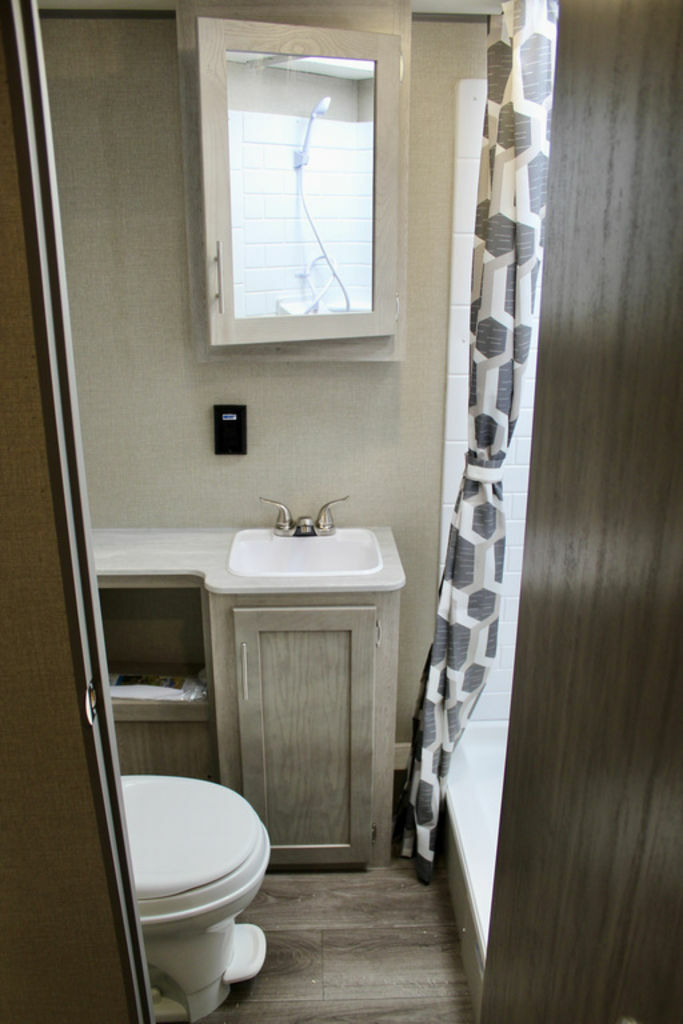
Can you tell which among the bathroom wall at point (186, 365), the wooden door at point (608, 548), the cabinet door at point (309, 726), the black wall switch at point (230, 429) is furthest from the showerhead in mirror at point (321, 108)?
the wooden door at point (608, 548)

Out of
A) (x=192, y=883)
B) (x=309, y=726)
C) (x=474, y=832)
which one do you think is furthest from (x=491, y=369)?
(x=192, y=883)

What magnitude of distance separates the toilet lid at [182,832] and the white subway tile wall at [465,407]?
802 millimetres

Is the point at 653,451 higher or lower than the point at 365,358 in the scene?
higher

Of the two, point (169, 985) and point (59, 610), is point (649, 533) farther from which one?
point (169, 985)

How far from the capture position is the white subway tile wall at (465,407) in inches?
83.0

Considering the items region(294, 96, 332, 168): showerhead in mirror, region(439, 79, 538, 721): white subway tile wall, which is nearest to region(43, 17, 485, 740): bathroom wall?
region(439, 79, 538, 721): white subway tile wall

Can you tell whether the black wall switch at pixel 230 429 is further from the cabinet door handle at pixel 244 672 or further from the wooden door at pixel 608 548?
the wooden door at pixel 608 548

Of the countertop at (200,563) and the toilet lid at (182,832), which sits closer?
the toilet lid at (182,832)

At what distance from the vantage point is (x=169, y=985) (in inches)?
71.3

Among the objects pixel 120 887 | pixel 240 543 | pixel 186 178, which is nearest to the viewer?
pixel 120 887

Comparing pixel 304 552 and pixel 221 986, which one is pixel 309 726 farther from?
pixel 221 986

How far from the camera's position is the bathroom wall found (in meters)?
2.07

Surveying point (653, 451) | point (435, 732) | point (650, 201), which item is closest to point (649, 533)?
point (653, 451)

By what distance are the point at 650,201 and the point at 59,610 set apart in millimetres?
761
